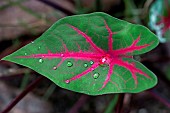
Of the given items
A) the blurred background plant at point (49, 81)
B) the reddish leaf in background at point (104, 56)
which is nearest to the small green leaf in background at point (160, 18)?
the blurred background plant at point (49, 81)

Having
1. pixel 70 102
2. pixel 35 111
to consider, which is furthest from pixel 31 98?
pixel 70 102

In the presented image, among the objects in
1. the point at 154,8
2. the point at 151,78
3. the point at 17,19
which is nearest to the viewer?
the point at 151,78

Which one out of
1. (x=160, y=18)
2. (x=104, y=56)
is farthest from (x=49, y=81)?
(x=104, y=56)

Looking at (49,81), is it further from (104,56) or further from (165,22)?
(104,56)

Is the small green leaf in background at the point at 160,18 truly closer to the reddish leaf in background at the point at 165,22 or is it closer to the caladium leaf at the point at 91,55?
the reddish leaf in background at the point at 165,22

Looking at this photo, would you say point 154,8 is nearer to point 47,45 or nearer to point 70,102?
point 70,102
